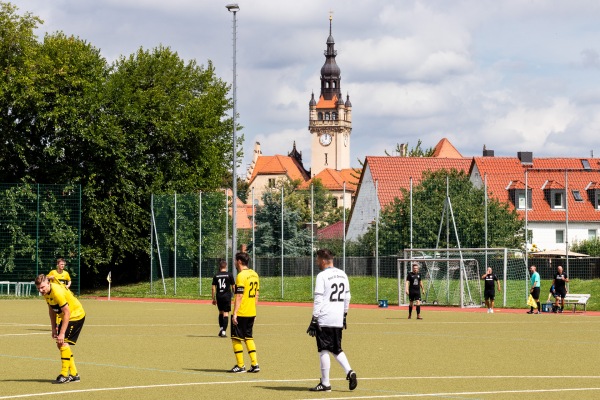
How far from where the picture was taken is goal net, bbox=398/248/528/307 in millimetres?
43228

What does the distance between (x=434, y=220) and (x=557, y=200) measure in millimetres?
35186

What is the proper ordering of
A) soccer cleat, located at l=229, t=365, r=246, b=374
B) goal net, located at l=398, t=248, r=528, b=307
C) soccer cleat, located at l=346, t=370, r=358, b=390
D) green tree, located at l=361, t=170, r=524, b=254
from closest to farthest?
soccer cleat, located at l=346, t=370, r=358, b=390 → soccer cleat, located at l=229, t=365, r=246, b=374 → goal net, located at l=398, t=248, r=528, b=307 → green tree, located at l=361, t=170, r=524, b=254

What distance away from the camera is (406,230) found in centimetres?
4416

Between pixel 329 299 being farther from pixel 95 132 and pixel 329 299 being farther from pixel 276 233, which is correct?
pixel 95 132

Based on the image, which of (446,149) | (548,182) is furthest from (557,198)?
(446,149)

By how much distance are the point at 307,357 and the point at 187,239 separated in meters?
31.0

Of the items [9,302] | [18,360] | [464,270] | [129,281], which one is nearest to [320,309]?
[18,360]

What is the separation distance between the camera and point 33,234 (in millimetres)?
49969

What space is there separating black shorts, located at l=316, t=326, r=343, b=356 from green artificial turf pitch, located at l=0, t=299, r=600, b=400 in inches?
22.3

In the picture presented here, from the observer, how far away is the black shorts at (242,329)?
1666 centimetres

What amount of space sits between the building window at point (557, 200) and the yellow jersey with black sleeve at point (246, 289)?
2421 inches

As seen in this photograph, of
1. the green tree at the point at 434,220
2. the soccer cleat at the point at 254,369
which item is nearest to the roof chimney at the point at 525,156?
the green tree at the point at 434,220

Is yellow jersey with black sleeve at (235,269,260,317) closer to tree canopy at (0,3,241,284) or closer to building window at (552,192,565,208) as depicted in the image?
tree canopy at (0,3,241,284)

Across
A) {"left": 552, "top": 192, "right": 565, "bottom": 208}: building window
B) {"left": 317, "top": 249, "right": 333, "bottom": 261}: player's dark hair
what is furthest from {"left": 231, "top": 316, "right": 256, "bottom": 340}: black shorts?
{"left": 552, "top": 192, "right": 565, "bottom": 208}: building window
